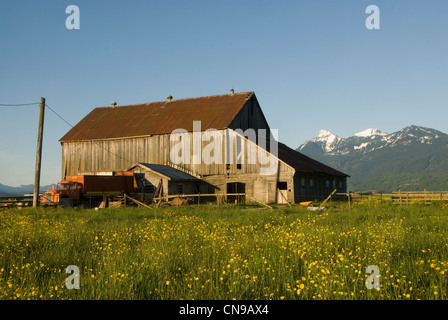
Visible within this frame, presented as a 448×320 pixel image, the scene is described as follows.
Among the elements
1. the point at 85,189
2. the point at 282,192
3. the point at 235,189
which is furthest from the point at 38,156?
the point at 282,192

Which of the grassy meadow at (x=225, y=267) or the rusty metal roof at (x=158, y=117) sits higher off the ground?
the rusty metal roof at (x=158, y=117)

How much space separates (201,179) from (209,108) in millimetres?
8956

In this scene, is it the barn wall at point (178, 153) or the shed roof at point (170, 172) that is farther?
the barn wall at point (178, 153)

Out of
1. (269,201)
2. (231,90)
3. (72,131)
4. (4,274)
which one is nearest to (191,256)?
(4,274)

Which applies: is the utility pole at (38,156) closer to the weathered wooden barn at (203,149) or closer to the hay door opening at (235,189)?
the weathered wooden barn at (203,149)

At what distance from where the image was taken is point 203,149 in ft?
126

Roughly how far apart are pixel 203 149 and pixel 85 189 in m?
11.9

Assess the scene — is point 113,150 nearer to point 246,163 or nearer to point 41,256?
point 246,163

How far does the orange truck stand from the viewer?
31.7 m

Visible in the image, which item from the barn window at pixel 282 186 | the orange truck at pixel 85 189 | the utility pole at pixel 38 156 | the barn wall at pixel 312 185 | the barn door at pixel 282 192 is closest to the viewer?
the utility pole at pixel 38 156

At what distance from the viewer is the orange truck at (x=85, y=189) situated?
3166cm

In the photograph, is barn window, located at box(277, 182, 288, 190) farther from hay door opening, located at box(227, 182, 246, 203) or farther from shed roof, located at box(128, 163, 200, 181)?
shed roof, located at box(128, 163, 200, 181)

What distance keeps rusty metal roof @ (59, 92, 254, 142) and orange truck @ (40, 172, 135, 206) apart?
8.40m

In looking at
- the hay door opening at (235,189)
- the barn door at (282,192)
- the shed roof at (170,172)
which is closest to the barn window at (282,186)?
the barn door at (282,192)
